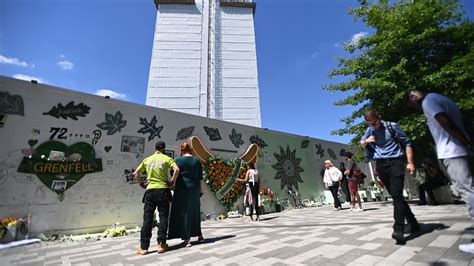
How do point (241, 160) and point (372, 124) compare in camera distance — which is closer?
point (372, 124)

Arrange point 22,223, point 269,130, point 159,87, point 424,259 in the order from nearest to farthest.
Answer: point 424,259
point 22,223
point 269,130
point 159,87

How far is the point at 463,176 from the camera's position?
7.07 ft

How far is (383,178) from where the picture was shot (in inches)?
121

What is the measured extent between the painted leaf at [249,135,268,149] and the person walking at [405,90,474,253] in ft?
27.7

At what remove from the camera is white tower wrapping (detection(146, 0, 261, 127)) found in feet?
120

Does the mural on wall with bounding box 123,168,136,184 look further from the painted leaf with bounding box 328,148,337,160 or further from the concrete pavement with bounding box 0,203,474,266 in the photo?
the painted leaf with bounding box 328,148,337,160

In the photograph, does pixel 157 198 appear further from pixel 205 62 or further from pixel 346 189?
pixel 205 62

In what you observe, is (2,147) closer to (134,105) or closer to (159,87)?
(134,105)

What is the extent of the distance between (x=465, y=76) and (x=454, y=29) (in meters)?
2.24

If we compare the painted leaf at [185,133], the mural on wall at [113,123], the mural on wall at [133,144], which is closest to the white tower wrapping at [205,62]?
the painted leaf at [185,133]

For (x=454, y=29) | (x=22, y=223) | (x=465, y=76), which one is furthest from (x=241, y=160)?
(x=454, y=29)

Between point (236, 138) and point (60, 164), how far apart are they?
20.3 feet

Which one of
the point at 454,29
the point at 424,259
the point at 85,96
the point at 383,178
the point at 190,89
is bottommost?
the point at 424,259

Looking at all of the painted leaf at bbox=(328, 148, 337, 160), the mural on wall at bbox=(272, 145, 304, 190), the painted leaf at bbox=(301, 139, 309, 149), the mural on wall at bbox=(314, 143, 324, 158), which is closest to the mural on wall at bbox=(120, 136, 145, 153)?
the mural on wall at bbox=(272, 145, 304, 190)
